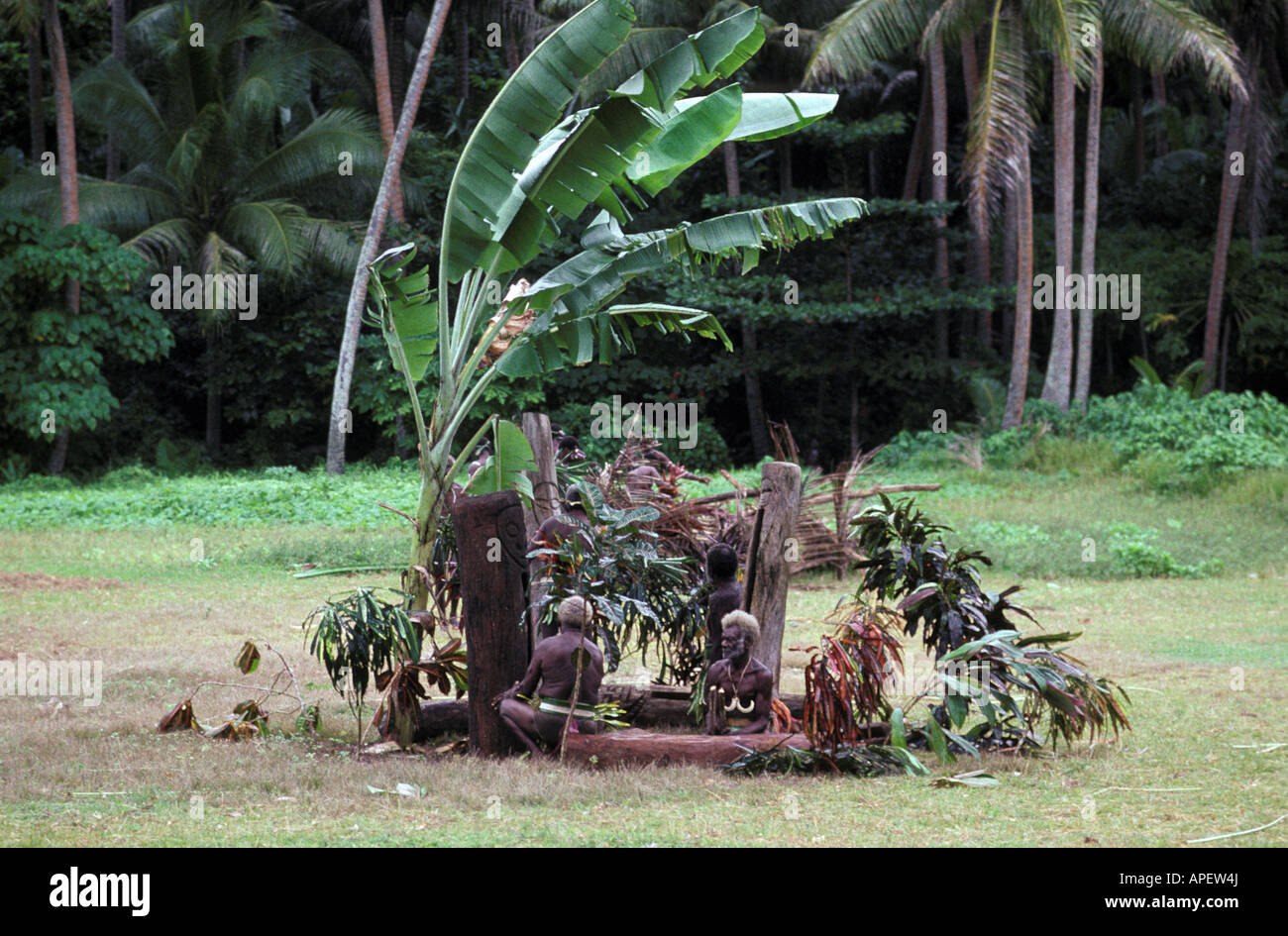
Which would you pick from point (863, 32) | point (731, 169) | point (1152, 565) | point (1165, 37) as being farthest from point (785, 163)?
point (1152, 565)

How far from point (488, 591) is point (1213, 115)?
92.1 feet

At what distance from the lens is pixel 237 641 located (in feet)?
35.1

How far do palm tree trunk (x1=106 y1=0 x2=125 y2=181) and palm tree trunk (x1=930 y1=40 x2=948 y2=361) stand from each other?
53.2ft

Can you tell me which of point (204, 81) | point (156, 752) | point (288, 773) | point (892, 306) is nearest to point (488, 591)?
point (288, 773)

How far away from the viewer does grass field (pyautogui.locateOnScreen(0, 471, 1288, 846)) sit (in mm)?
5719

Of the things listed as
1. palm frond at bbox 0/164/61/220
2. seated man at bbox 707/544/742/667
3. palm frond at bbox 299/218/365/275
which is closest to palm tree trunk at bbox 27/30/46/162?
palm frond at bbox 0/164/61/220

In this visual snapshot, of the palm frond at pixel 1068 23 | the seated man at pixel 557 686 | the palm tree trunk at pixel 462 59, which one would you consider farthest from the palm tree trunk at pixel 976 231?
the seated man at pixel 557 686

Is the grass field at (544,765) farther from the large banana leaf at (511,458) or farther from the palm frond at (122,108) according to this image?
the palm frond at (122,108)

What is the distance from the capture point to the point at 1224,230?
24.4m

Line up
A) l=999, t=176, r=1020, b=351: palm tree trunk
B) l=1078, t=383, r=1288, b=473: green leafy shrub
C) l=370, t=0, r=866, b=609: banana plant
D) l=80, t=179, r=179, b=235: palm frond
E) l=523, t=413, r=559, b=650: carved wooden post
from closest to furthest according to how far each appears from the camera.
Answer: l=370, t=0, r=866, b=609: banana plant → l=523, t=413, r=559, b=650: carved wooden post → l=1078, t=383, r=1288, b=473: green leafy shrub → l=80, t=179, r=179, b=235: palm frond → l=999, t=176, r=1020, b=351: palm tree trunk

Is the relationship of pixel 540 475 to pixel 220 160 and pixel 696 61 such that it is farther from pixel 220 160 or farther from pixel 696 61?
pixel 220 160

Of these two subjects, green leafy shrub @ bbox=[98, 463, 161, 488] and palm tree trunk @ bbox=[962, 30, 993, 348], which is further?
palm tree trunk @ bbox=[962, 30, 993, 348]

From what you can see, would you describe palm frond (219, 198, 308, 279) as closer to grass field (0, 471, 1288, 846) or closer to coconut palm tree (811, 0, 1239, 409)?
grass field (0, 471, 1288, 846)

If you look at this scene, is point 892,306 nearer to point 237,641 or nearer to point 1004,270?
point 1004,270
